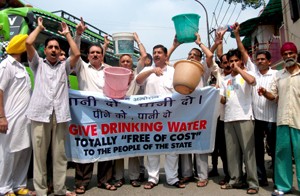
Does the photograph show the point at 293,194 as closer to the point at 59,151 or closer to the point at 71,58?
the point at 59,151

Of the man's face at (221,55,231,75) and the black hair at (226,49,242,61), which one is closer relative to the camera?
the black hair at (226,49,242,61)

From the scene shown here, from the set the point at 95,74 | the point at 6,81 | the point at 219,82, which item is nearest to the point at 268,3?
the point at 219,82

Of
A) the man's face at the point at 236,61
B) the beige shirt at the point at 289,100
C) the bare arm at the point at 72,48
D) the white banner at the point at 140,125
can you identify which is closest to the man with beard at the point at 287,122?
the beige shirt at the point at 289,100

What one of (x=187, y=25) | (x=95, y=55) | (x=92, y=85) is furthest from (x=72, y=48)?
(x=187, y=25)

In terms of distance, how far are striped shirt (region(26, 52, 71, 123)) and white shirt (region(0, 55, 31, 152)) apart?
21 cm

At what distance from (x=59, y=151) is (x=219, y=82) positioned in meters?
2.51

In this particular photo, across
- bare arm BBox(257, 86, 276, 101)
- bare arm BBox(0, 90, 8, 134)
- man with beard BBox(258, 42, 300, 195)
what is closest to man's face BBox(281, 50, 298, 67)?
man with beard BBox(258, 42, 300, 195)

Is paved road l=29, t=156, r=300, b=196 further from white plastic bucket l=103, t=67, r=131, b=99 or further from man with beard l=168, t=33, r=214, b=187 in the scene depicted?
white plastic bucket l=103, t=67, r=131, b=99

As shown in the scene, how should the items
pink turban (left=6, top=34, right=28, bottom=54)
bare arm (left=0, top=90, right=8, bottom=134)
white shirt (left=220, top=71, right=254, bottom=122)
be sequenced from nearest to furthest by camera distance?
bare arm (left=0, top=90, right=8, bottom=134), pink turban (left=6, top=34, right=28, bottom=54), white shirt (left=220, top=71, right=254, bottom=122)

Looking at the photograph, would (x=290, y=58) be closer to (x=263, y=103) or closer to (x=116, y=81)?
(x=263, y=103)

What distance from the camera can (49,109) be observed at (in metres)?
3.81

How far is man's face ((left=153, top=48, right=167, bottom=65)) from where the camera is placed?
4574 millimetres

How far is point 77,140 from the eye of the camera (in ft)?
14.3

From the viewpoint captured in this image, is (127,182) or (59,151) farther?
(127,182)
